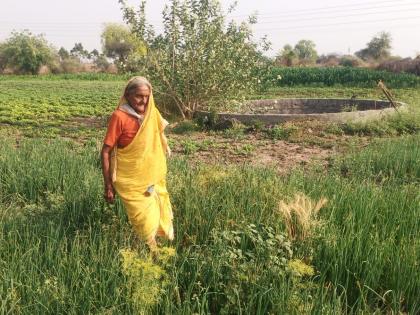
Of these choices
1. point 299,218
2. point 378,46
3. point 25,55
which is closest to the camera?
point 299,218

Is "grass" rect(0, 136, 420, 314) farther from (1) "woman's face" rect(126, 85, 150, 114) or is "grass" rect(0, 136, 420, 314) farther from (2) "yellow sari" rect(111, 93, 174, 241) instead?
(1) "woman's face" rect(126, 85, 150, 114)

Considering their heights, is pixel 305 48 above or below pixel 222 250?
above

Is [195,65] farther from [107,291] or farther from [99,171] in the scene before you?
[107,291]

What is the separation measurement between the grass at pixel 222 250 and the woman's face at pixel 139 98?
86 centimetres

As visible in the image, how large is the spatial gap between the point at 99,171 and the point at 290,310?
3280mm

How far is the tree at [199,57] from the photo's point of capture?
11125 millimetres

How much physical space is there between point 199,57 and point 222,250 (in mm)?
8693

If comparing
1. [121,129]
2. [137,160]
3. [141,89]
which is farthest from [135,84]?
[137,160]

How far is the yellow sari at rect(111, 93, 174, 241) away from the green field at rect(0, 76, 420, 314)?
5.6 inches

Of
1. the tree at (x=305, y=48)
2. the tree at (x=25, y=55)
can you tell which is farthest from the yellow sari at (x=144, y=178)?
the tree at (x=305, y=48)

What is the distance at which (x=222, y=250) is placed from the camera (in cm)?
297

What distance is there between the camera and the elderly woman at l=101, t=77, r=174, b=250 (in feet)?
11.6

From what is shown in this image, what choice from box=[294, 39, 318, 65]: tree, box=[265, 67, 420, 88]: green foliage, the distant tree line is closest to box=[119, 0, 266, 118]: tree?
the distant tree line

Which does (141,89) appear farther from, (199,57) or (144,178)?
(199,57)
